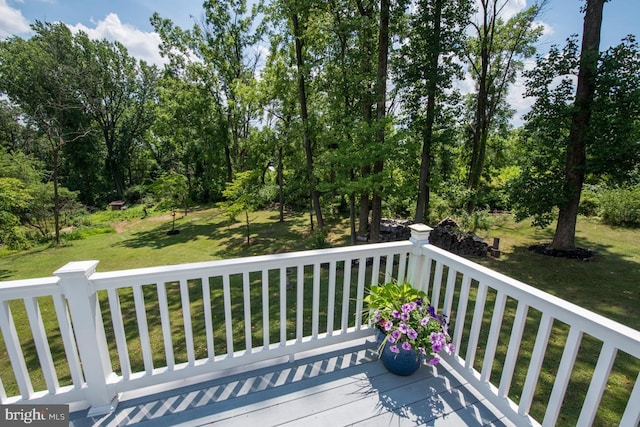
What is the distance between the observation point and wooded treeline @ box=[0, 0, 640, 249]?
5.39 m

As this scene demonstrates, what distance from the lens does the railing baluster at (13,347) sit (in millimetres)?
1476

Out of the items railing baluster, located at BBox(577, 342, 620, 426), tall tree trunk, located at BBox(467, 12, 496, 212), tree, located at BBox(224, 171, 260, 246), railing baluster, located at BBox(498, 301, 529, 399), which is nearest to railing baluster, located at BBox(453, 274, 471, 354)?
railing baluster, located at BBox(498, 301, 529, 399)

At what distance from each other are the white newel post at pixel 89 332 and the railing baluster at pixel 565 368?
246 centimetres

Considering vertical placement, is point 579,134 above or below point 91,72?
below

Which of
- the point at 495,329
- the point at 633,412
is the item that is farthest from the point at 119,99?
the point at 633,412

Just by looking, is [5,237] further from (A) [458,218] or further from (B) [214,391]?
(A) [458,218]

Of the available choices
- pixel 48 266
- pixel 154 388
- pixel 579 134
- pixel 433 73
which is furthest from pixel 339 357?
pixel 48 266

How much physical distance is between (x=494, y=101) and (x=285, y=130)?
23.7 ft

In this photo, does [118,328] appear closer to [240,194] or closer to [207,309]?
[207,309]

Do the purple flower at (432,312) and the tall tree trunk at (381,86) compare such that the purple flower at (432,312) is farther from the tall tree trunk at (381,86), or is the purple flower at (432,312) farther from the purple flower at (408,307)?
the tall tree trunk at (381,86)

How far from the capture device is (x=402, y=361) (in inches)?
80.0

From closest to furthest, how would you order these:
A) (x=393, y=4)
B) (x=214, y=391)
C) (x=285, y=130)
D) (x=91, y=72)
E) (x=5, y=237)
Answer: (x=214, y=391)
(x=393, y=4)
(x=5, y=237)
(x=285, y=130)
(x=91, y=72)

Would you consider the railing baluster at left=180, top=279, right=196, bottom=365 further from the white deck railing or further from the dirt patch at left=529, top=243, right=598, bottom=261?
the dirt patch at left=529, top=243, right=598, bottom=261

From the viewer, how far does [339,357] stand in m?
2.27
